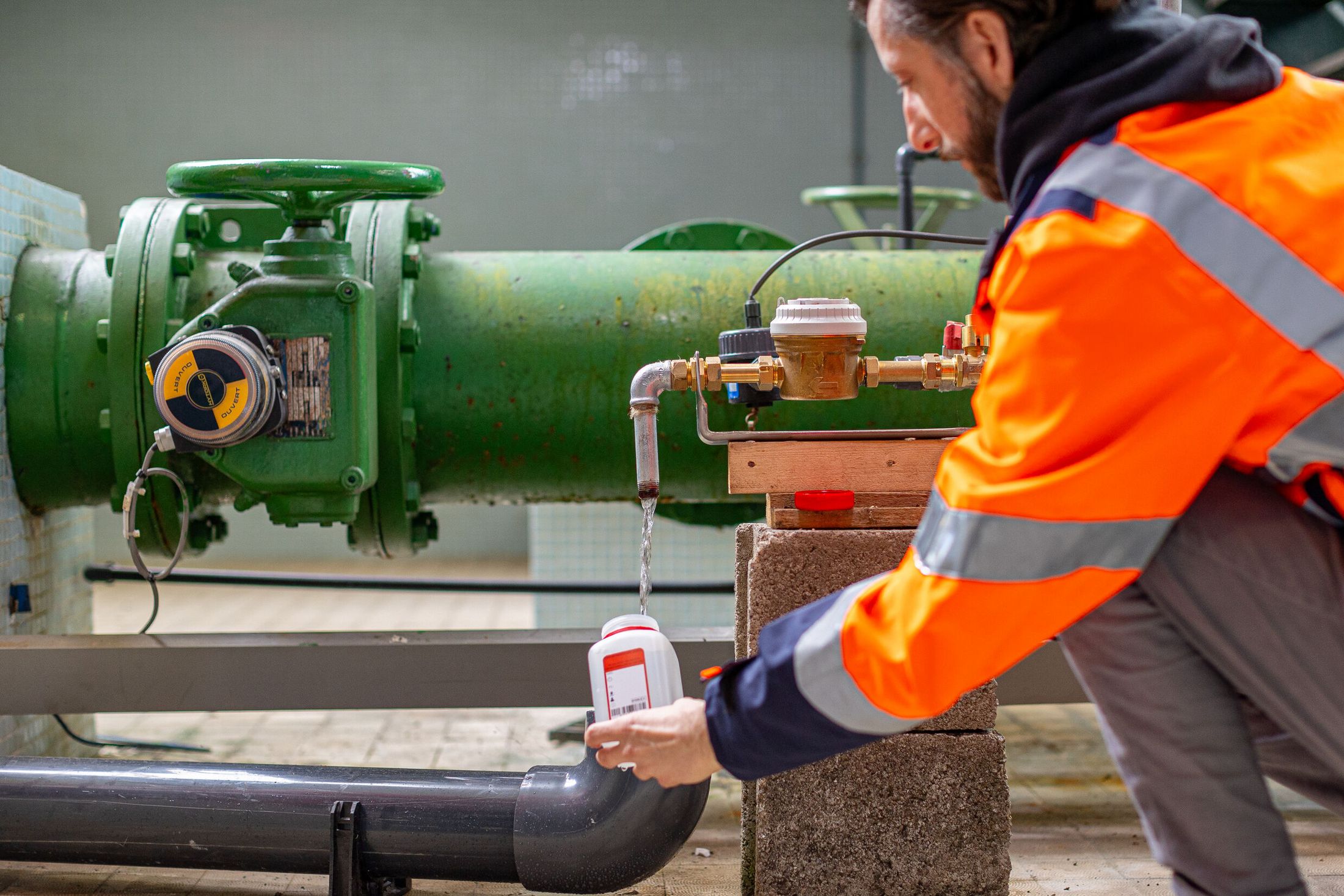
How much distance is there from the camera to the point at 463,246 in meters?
5.43

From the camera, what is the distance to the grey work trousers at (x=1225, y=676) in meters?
0.76

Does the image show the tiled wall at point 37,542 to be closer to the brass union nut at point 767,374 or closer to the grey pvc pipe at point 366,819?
the grey pvc pipe at point 366,819

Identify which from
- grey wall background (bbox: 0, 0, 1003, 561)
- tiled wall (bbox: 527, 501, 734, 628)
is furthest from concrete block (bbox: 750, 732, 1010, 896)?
grey wall background (bbox: 0, 0, 1003, 561)

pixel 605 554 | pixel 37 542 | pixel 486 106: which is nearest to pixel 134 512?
pixel 37 542

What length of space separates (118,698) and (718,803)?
3.18ft

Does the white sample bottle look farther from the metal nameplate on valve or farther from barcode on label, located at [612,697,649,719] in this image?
the metal nameplate on valve

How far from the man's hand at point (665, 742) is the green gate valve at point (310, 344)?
824mm

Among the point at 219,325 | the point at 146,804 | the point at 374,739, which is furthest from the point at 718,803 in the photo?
the point at 219,325

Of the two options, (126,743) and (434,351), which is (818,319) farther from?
(126,743)

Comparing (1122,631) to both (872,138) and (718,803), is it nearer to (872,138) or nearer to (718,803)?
(718,803)

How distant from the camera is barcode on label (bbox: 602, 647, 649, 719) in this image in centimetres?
108

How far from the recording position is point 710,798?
197cm

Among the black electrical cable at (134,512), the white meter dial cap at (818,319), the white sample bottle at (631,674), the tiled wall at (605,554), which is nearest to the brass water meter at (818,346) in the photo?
the white meter dial cap at (818,319)

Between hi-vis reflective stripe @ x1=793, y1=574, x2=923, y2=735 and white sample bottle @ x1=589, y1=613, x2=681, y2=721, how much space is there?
1.01 feet
